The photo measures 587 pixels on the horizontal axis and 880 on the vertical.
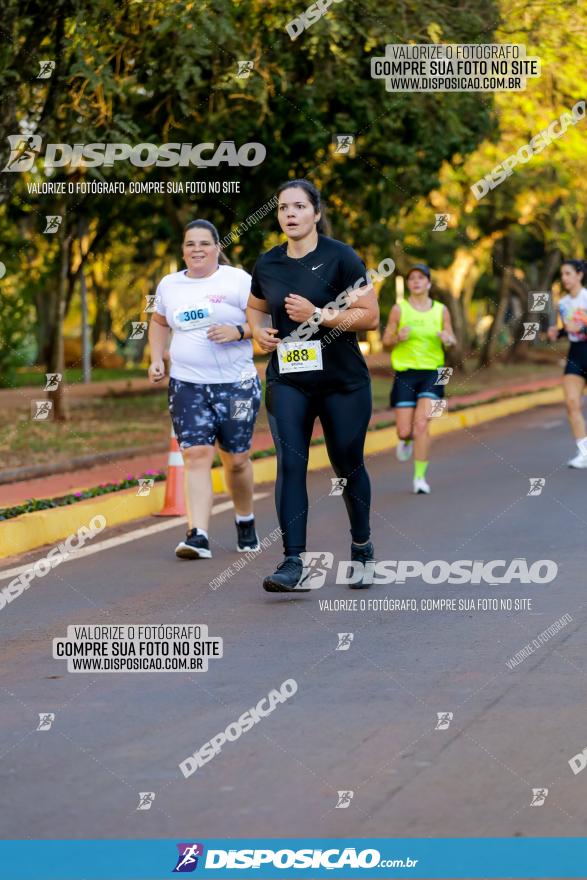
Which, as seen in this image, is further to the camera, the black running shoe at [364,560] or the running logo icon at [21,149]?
the running logo icon at [21,149]

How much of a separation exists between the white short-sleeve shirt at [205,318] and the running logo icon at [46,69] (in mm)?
4953

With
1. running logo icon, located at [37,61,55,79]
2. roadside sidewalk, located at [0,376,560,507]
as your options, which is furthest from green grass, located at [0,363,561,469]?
running logo icon, located at [37,61,55,79]

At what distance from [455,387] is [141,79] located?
1525 centimetres

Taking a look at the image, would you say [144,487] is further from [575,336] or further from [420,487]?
[575,336]

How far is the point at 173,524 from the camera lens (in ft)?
42.3

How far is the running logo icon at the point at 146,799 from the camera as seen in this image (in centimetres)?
529

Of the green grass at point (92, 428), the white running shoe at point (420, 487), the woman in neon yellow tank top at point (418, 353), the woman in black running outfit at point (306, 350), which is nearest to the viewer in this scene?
the woman in black running outfit at point (306, 350)

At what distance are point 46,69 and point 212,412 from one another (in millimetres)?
5485

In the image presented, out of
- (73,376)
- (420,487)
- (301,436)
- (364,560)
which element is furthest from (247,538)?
(73,376)

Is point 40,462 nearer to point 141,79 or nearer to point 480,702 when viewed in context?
point 141,79

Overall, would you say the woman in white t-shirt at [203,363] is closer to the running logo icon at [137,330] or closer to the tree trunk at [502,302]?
the running logo icon at [137,330]

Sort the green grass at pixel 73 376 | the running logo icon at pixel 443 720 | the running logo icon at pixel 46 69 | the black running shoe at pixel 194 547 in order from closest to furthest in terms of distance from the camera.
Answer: the running logo icon at pixel 443 720
the black running shoe at pixel 194 547
the running logo icon at pixel 46 69
the green grass at pixel 73 376

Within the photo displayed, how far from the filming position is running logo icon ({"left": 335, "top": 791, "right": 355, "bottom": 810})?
5250 millimetres

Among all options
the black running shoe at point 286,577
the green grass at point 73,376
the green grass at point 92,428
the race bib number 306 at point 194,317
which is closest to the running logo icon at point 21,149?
the green grass at point 92,428
